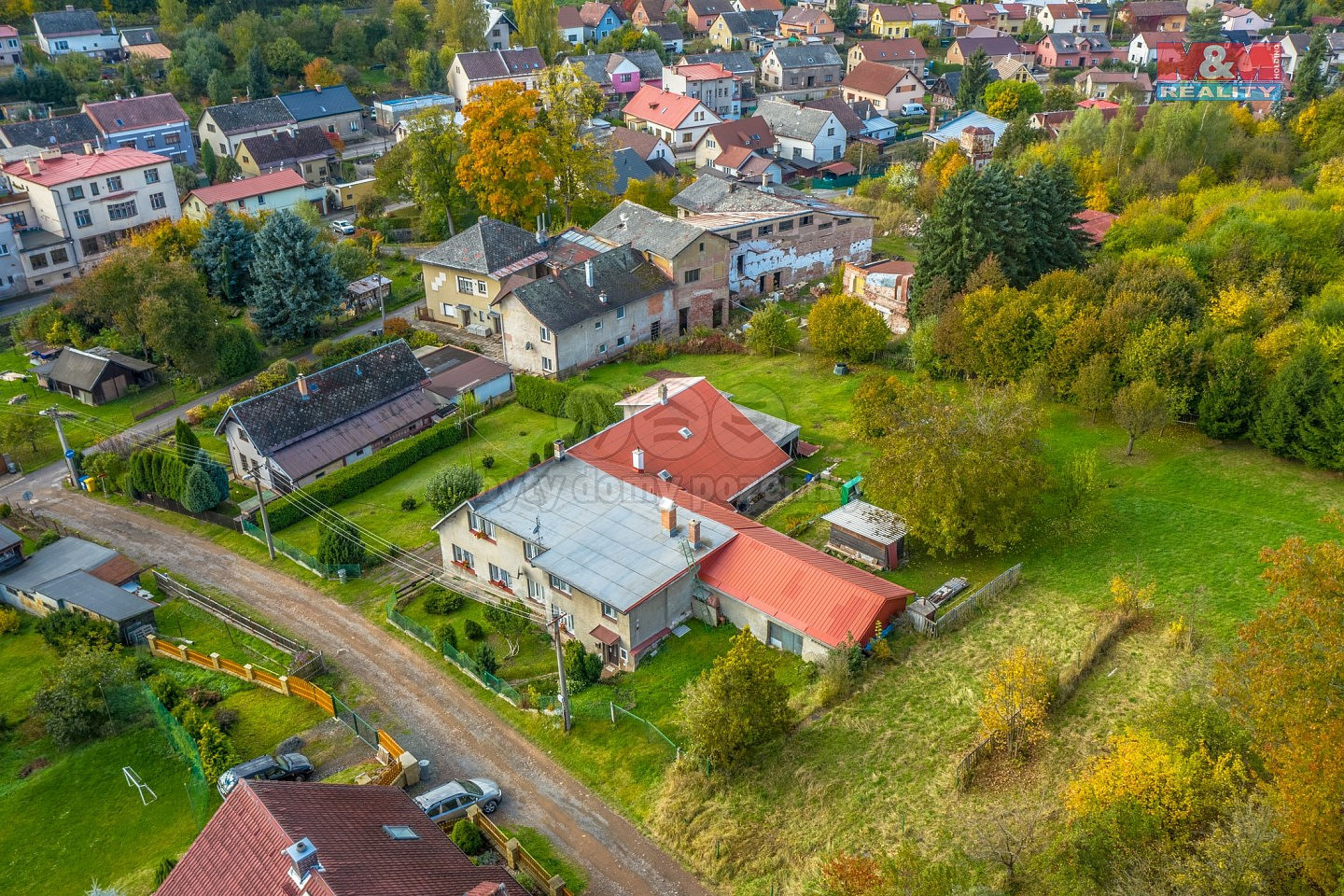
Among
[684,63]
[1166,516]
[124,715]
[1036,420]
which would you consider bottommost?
[124,715]

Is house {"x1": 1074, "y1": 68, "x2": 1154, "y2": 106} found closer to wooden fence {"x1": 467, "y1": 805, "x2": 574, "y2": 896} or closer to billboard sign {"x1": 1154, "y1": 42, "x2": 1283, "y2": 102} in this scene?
billboard sign {"x1": 1154, "y1": 42, "x2": 1283, "y2": 102}

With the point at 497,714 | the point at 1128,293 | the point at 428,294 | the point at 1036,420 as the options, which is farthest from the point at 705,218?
the point at 497,714

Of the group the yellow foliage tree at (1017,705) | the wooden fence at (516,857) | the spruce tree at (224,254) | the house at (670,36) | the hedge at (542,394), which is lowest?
the wooden fence at (516,857)

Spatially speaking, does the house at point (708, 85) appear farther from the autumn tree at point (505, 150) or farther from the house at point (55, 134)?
the house at point (55, 134)

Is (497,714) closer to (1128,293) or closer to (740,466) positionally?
(740,466)

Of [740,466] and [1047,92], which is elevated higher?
[1047,92]

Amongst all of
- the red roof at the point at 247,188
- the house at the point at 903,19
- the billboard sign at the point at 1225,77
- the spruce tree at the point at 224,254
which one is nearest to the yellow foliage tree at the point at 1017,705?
the spruce tree at the point at 224,254

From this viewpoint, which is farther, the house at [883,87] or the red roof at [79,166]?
the house at [883,87]
